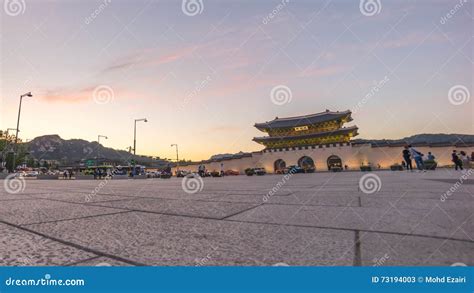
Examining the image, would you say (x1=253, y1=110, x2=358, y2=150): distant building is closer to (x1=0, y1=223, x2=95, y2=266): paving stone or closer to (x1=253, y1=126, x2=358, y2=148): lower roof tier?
(x1=253, y1=126, x2=358, y2=148): lower roof tier

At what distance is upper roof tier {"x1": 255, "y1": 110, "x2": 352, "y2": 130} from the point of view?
42.4 meters

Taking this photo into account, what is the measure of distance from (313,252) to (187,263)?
1.91 ft

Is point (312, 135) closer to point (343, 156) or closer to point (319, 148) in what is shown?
point (319, 148)

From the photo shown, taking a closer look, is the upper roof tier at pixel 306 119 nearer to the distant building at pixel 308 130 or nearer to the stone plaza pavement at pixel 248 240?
the distant building at pixel 308 130

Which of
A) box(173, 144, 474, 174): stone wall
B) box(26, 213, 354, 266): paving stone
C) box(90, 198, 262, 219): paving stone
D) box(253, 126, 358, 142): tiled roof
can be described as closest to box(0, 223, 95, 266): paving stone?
box(26, 213, 354, 266): paving stone

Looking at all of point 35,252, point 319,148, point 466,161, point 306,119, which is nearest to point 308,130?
point 306,119

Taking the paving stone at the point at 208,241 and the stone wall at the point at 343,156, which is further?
the stone wall at the point at 343,156

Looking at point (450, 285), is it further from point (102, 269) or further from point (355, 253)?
point (102, 269)

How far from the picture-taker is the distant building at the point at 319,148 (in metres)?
37.5

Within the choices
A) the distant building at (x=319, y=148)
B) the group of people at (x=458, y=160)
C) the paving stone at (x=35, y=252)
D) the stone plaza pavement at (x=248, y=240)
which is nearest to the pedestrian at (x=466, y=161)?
the group of people at (x=458, y=160)

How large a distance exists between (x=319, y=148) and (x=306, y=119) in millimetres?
5619

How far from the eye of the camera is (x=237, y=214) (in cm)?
238

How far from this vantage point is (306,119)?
→ 149ft

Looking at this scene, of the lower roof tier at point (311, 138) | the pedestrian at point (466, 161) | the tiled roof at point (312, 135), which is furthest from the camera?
the lower roof tier at point (311, 138)
